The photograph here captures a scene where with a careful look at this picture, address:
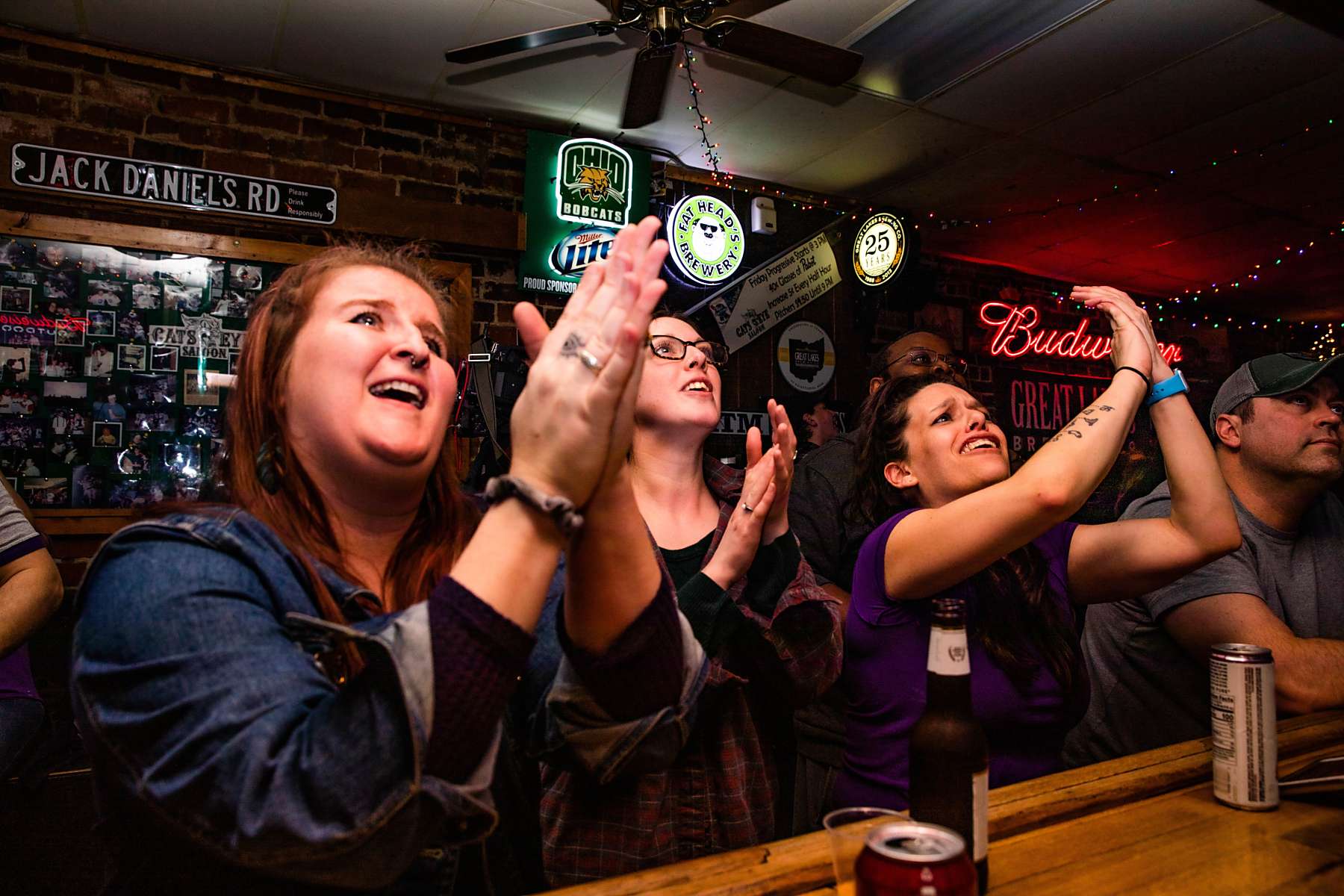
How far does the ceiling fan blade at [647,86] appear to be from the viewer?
2.97m

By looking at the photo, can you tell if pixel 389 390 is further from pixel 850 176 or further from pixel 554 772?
pixel 850 176

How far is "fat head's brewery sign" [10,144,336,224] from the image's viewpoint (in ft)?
10.8

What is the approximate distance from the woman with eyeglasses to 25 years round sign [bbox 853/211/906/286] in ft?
11.3

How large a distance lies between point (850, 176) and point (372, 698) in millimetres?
4961

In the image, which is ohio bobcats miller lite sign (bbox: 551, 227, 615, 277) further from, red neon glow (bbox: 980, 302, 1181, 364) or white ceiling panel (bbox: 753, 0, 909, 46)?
red neon glow (bbox: 980, 302, 1181, 364)

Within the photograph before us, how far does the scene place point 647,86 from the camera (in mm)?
3201

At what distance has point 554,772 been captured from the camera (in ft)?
4.91

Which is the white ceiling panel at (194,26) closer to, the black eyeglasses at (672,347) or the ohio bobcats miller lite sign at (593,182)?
the ohio bobcats miller lite sign at (593,182)

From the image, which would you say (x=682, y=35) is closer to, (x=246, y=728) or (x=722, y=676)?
(x=722, y=676)

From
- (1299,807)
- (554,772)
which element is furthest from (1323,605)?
(554,772)

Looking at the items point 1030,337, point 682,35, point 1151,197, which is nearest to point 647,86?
point 682,35

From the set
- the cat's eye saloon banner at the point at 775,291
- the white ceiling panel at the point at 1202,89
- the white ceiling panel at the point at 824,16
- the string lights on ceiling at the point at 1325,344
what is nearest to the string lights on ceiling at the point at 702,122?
the white ceiling panel at the point at 824,16

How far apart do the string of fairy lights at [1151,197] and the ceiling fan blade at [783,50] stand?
19.8 inches

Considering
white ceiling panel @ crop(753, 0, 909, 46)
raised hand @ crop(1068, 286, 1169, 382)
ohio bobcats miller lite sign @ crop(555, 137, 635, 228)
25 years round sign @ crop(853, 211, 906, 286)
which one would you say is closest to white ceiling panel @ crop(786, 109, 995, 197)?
25 years round sign @ crop(853, 211, 906, 286)
